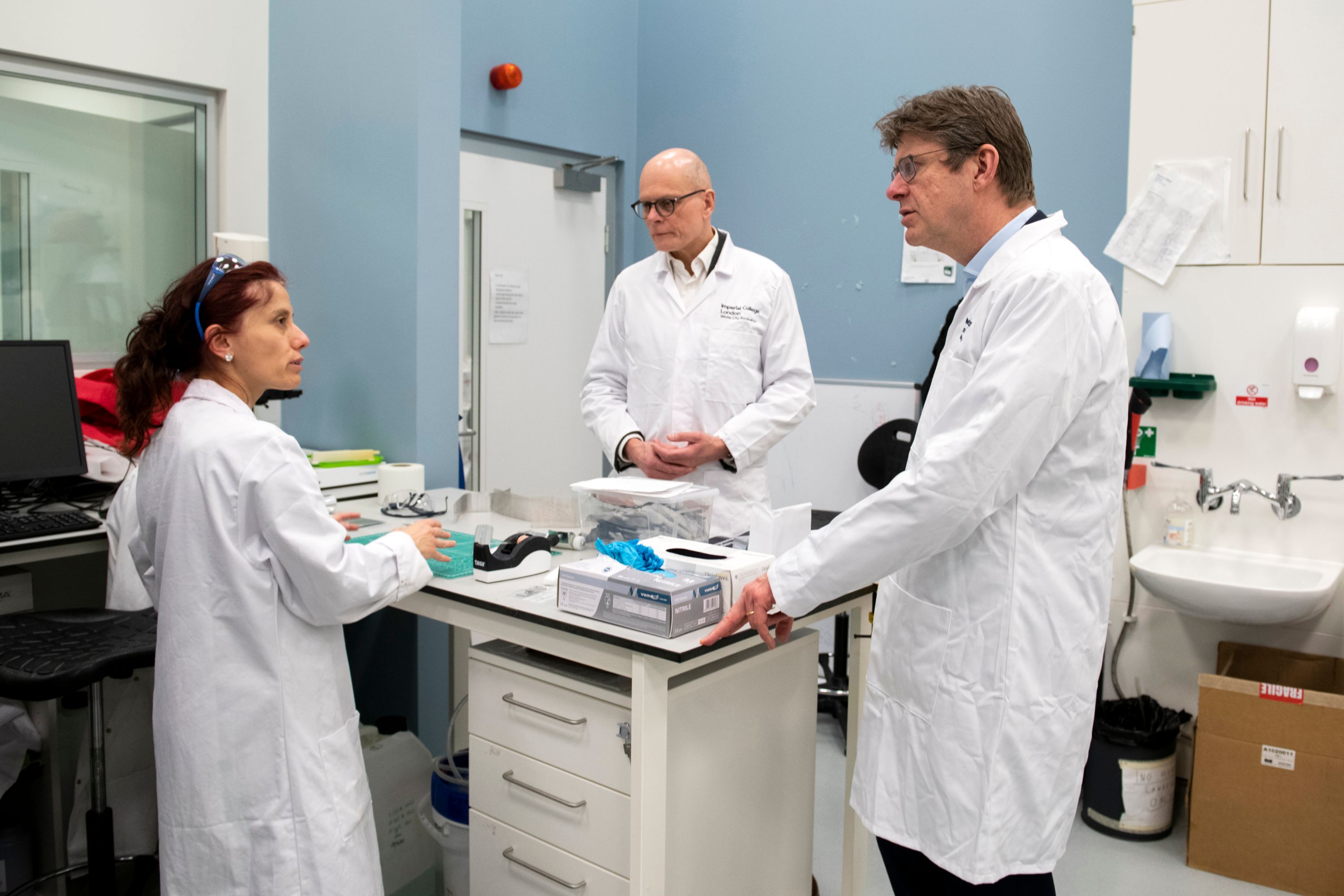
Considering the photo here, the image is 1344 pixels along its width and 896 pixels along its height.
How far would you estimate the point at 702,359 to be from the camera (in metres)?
2.47

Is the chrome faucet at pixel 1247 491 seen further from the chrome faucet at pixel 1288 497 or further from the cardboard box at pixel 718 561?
the cardboard box at pixel 718 561

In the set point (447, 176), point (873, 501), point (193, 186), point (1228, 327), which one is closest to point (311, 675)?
point (873, 501)

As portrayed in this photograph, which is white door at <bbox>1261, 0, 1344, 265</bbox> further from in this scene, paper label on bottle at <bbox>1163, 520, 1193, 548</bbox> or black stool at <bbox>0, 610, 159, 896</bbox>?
black stool at <bbox>0, 610, 159, 896</bbox>

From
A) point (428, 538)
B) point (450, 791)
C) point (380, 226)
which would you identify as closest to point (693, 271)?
point (380, 226)

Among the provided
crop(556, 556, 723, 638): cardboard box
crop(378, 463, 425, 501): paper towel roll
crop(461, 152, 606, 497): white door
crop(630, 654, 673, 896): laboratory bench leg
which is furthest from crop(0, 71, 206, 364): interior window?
crop(630, 654, 673, 896): laboratory bench leg

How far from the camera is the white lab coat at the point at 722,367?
2428mm

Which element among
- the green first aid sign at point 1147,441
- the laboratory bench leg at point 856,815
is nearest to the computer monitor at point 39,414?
the laboratory bench leg at point 856,815

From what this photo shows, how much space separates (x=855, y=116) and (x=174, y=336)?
277cm

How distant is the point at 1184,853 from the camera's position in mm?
2646

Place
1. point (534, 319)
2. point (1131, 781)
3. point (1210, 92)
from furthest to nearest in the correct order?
point (534, 319), point (1210, 92), point (1131, 781)

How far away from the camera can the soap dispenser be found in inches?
104

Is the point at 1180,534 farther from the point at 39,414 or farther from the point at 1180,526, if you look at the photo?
the point at 39,414

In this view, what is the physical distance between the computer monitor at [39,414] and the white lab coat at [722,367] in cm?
130

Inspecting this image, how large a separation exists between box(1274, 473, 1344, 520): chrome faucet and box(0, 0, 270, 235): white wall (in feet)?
9.95
